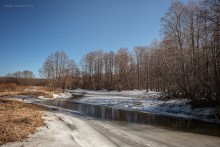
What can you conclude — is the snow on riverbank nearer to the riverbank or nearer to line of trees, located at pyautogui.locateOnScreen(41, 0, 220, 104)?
the riverbank

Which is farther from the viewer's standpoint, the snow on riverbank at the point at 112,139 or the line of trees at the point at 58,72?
the line of trees at the point at 58,72

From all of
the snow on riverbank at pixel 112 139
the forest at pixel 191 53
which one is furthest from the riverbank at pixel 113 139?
the forest at pixel 191 53

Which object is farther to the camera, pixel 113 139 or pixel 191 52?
pixel 191 52

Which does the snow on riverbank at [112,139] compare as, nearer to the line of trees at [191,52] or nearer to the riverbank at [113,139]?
the riverbank at [113,139]

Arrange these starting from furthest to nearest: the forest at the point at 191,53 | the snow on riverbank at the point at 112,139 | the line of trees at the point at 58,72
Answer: the line of trees at the point at 58,72, the forest at the point at 191,53, the snow on riverbank at the point at 112,139

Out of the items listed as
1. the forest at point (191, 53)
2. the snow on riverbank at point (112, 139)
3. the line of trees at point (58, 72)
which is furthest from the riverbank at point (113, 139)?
the line of trees at point (58, 72)

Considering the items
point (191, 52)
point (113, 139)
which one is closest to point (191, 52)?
point (191, 52)

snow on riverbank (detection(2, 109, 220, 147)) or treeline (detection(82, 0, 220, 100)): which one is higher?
treeline (detection(82, 0, 220, 100))

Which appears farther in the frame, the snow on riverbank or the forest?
the forest

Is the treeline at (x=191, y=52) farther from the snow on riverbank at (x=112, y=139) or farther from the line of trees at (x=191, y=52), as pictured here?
the snow on riverbank at (x=112, y=139)

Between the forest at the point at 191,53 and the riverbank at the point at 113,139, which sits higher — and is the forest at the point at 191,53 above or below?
above

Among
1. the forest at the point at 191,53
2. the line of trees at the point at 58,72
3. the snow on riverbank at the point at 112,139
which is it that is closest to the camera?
the snow on riverbank at the point at 112,139

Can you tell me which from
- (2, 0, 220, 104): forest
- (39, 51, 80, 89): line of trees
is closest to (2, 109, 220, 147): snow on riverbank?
(2, 0, 220, 104): forest

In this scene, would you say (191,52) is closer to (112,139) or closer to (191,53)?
(191,53)
